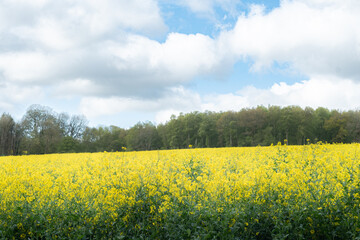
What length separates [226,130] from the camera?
157 ft

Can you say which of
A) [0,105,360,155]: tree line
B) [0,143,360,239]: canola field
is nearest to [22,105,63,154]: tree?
[0,105,360,155]: tree line

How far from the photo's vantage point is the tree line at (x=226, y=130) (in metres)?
45.1

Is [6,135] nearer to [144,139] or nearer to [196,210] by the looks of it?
[144,139]

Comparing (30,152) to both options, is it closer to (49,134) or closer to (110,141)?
(49,134)

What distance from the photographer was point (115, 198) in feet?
18.3

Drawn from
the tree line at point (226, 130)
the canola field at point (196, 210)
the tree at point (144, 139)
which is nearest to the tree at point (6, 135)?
the tree line at point (226, 130)

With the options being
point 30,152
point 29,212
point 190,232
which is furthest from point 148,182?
point 30,152

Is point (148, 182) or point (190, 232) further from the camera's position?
point (148, 182)

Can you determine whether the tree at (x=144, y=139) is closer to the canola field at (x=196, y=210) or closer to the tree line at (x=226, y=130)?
the tree line at (x=226, y=130)

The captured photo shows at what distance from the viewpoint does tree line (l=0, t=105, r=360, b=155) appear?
45.1 meters

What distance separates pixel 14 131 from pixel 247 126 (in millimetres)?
38477

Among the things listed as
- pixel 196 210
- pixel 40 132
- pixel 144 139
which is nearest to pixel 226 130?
pixel 144 139

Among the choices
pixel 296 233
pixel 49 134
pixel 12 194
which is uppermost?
pixel 49 134

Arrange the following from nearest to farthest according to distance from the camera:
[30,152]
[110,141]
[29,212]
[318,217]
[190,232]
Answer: [190,232], [318,217], [29,212], [30,152], [110,141]
